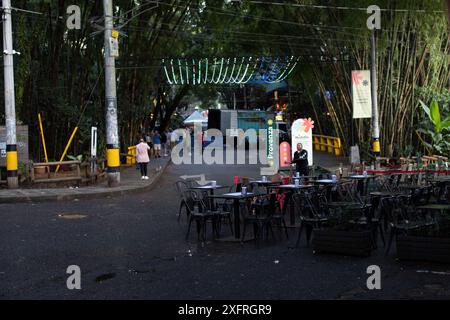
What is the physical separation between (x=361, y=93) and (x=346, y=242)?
584 inches

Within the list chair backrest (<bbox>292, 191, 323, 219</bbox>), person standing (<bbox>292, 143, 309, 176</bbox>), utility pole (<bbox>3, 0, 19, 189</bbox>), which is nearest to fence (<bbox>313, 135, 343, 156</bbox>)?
person standing (<bbox>292, 143, 309, 176</bbox>)

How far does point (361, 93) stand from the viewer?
887 inches

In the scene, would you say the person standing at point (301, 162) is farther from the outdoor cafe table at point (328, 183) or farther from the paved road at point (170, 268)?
the paved road at point (170, 268)

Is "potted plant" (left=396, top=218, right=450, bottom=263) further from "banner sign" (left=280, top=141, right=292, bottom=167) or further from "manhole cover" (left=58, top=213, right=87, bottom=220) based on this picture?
"banner sign" (left=280, top=141, right=292, bottom=167)

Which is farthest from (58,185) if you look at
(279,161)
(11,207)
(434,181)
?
(434,181)

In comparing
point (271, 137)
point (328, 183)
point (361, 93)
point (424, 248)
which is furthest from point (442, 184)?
point (271, 137)

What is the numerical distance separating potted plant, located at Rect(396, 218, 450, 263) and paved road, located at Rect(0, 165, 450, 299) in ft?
0.49

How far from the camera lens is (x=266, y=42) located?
1099 inches

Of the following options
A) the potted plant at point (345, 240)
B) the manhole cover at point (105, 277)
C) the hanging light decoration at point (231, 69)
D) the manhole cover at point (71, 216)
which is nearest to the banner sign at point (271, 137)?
the hanging light decoration at point (231, 69)

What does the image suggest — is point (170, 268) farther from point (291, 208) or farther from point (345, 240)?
point (291, 208)

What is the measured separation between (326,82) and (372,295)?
22.8 meters

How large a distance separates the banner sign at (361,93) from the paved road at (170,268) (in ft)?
40.5

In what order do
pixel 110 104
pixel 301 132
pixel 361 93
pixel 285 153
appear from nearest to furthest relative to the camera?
1. pixel 110 104
2. pixel 301 132
3. pixel 285 153
4. pixel 361 93
